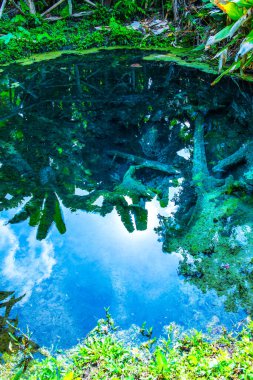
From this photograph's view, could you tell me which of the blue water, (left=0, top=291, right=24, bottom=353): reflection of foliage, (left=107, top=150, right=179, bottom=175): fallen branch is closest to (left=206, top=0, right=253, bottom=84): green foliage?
(left=107, top=150, right=179, bottom=175): fallen branch

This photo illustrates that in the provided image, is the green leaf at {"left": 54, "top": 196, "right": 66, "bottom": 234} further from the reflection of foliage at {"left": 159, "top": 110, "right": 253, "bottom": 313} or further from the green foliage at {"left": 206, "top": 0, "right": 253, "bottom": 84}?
the green foliage at {"left": 206, "top": 0, "right": 253, "bottom": 84}

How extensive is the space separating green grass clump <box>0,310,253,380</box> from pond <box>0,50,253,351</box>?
0.10 meters

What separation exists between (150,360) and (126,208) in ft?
4.70

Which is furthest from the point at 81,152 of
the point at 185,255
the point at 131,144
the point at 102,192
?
the point at 185,255

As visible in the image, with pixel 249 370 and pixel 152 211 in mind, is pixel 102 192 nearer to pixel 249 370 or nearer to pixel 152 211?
pixel 152 211

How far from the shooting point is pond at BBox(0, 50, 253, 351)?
202 cm

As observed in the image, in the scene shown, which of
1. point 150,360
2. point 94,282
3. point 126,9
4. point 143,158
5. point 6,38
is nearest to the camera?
point 150,360

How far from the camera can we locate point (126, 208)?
115 inches

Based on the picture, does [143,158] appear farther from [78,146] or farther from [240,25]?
[240,25]

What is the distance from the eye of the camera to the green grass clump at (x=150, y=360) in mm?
1544

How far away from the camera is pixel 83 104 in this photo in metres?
5.01

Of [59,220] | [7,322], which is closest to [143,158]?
[59,220]

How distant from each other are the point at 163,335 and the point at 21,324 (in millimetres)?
806

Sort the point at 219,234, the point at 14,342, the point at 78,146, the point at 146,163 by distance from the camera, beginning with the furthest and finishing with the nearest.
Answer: the point at 78,146 → the point at 146,163 → the point at 219,234 → the point at 14,342
